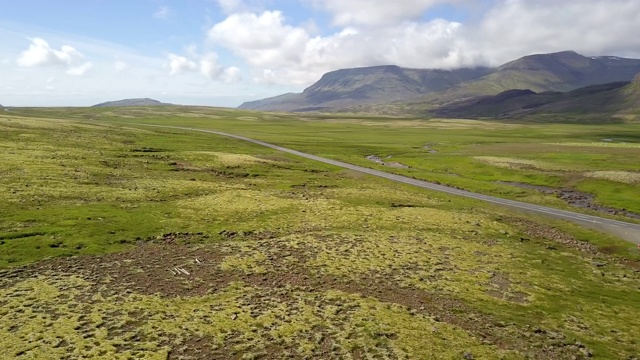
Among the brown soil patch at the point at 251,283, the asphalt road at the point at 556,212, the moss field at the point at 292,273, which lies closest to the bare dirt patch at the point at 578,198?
the moss field at the point at 292,273

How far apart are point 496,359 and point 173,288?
935 inches

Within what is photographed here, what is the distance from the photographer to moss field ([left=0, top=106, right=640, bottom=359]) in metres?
25.2

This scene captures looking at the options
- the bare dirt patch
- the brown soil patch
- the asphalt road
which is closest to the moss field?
the brown soil patch

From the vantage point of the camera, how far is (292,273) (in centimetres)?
3662

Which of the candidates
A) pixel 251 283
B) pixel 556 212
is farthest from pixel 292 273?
pixel 556 212

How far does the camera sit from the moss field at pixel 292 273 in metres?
25.2

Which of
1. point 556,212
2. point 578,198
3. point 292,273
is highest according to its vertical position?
point 292,273

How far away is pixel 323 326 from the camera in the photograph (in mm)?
27078

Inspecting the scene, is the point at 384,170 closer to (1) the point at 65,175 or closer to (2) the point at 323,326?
(1) the point at 65,175

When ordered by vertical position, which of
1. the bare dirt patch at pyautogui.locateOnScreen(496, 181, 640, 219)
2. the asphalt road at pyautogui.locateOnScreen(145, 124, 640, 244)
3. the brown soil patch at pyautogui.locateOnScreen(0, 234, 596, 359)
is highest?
the brown soil patch at pyautogui.locateOnScreen(0, 234, 596, 359)

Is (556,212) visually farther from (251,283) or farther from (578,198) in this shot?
(251,283)

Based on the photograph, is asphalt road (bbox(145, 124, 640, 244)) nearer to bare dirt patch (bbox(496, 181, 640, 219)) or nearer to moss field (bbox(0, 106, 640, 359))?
moss field (bbox(0, 106, 640, 359))

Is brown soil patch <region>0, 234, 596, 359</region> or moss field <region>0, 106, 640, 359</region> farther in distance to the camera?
brown soil patch <region>0, 234, 596, 359</region>

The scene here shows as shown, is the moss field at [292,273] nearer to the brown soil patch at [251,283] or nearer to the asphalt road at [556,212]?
the brown soil patch at [251,283]
